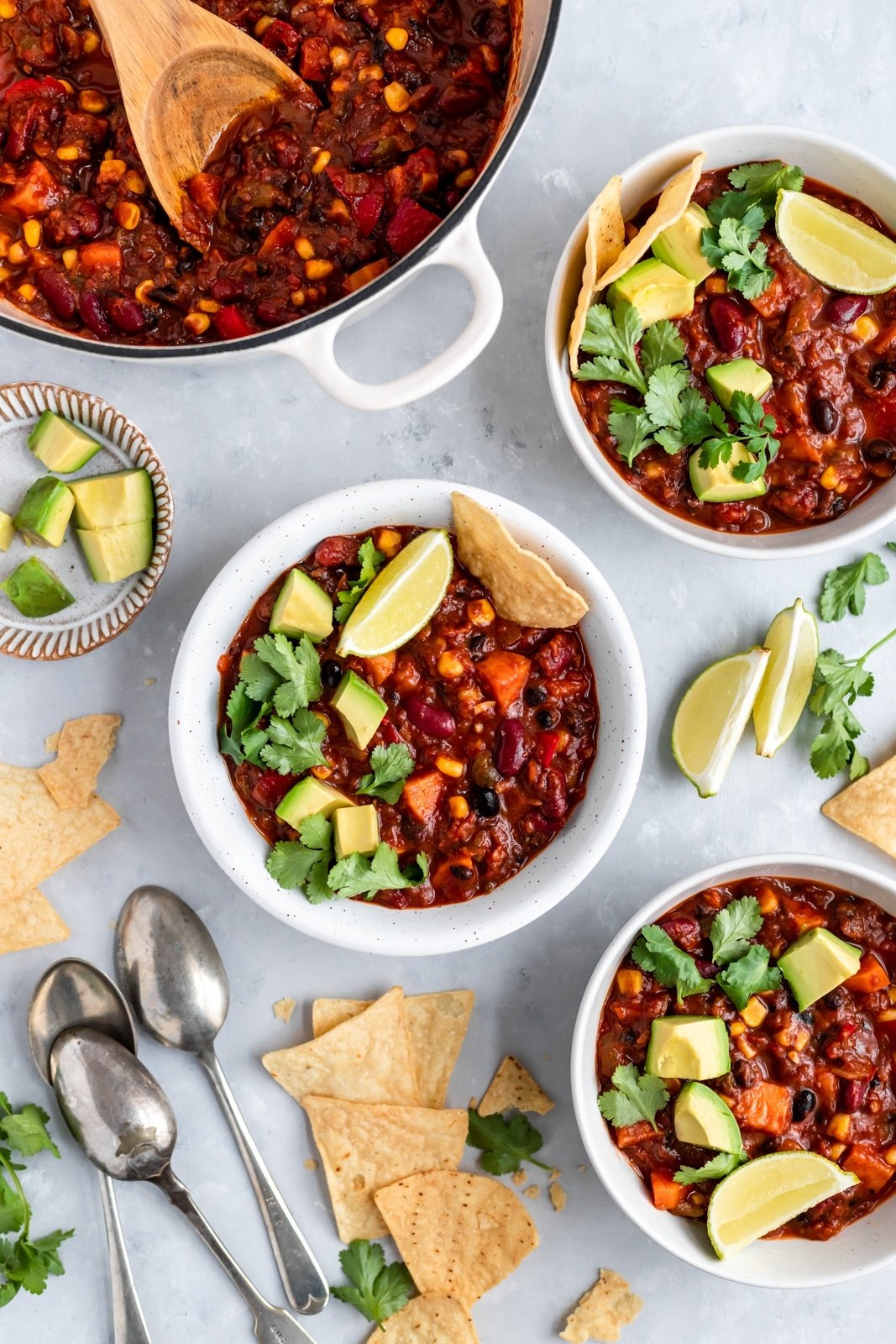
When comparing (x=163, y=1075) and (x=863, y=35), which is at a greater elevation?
(x=863, y=35)

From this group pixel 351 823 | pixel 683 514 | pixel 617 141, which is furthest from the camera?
pixel 617 141

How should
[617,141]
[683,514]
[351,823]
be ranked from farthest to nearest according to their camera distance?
[617,141] → [683,514] → [351,823]

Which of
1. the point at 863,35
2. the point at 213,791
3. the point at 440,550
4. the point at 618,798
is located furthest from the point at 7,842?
the point at 863,35

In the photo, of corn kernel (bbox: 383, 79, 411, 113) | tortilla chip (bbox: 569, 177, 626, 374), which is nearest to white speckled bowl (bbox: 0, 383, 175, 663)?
corn kernel (bbox: 383, 79, 411, 113)

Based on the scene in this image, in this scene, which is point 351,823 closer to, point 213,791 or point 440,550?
point 213,791

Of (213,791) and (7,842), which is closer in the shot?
(213,791)

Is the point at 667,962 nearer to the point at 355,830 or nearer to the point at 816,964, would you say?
the point at 816,964
